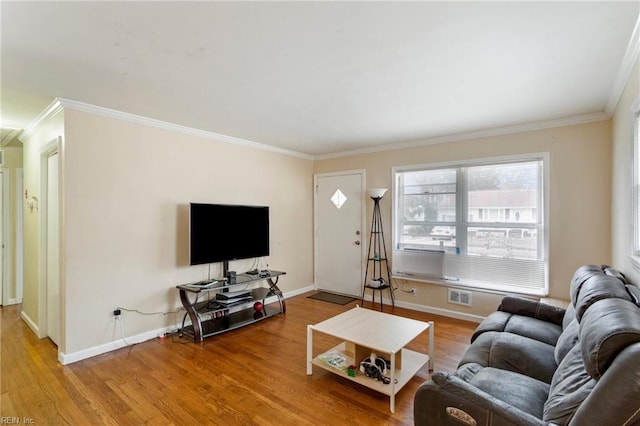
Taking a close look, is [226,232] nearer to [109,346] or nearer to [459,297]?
[109,346]

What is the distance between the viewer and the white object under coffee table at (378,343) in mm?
2352

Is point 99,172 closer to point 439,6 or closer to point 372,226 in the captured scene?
point 439,6

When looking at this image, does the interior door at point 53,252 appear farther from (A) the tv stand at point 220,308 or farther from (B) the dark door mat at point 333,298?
(B) the dark door mat at point 333,298

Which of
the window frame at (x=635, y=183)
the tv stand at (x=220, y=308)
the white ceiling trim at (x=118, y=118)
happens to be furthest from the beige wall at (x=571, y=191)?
the white ceiling trim at (x=118, y=118)

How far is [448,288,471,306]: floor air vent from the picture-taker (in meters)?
4.15

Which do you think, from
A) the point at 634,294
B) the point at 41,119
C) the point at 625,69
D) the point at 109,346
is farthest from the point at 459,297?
the point at 41,119

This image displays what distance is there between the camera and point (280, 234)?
16.9ft

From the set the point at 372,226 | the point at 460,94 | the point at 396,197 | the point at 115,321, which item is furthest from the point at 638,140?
the point at 115,321

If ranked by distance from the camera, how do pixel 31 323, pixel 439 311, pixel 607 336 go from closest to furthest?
pixel 607 336 → pixel 31 323 → pixel 439 311

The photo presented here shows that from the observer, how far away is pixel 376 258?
4.93 m

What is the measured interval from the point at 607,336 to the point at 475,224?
121 inches

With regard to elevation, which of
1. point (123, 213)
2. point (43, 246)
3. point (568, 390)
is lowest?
point (568, 390)

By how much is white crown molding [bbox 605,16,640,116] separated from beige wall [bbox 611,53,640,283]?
0.04 metres

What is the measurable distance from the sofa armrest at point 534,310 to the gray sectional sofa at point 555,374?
0.14 metres
